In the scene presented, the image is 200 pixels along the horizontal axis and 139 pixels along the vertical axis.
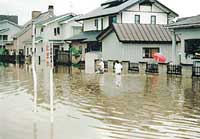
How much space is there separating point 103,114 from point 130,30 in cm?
3153

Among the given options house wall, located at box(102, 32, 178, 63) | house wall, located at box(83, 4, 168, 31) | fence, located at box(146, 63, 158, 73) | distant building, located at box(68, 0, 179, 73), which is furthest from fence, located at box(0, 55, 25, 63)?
fence, located at box(146, 63, 158, 73)

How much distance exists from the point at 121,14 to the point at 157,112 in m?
37.5

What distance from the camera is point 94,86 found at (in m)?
26.2

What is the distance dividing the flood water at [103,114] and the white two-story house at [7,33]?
69.6m

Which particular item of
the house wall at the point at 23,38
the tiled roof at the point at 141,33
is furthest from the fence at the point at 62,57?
the house wall at the point at 23,38

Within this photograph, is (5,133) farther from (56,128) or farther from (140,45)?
(140,45)

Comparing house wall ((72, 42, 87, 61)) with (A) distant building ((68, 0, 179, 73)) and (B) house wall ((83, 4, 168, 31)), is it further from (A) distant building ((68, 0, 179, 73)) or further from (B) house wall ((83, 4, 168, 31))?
(B) house wall ((83, 4, 168, 31))

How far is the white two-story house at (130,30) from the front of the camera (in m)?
46.0

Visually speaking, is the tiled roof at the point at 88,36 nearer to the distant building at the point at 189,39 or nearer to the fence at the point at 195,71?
the distant building at the point at 189,39

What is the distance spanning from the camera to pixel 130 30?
1837 inches

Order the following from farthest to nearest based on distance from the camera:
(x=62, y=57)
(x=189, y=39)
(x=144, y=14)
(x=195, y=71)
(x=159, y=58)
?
(x=62, y=57)
(x=144, y=14)
(x=159, y=58)
(x=189, y=39)
(x=195, y=71)

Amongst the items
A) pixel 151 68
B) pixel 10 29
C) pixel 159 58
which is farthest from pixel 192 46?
pixel 10 29

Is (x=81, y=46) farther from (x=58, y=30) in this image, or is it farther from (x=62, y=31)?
(x=58, y=30)

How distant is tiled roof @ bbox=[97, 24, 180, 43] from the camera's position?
149 feet
